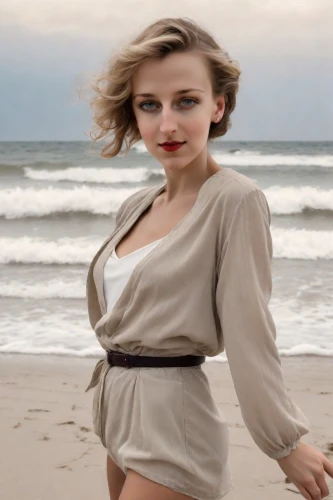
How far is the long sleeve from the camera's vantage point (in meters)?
1.53

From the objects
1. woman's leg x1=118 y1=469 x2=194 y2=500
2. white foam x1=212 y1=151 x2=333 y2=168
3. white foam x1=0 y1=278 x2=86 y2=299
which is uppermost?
woman's leg x1=118 y1=469 x2=194 y2=500

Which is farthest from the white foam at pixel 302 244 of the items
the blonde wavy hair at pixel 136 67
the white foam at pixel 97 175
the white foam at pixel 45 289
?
the blonde wavy hair at pixel 136 67

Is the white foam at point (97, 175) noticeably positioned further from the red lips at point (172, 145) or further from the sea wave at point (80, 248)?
the red lips at point (172, 145)

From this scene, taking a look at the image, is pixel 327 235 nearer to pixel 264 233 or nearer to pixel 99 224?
pixel 99 224

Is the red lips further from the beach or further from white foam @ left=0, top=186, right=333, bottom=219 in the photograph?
white foam @ left=0, top=186, right=333, bottom=219

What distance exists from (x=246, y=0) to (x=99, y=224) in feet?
32.9

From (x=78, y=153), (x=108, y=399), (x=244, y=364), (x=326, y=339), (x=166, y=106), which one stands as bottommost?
(x=78, y=153)

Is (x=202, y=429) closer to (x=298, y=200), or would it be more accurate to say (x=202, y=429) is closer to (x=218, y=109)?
(x=218, y=109)

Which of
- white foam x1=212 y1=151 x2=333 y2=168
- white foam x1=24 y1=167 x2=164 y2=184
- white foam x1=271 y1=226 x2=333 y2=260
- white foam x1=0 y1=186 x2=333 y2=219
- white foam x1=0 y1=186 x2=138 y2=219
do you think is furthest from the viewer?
white foam x1=212 y1=151 x2=333 y2=168

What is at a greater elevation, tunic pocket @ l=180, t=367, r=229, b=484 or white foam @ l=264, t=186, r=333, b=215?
tunic pocket @ l=180, t=367, r=229, b=484

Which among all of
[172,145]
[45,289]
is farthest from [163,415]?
[45,289]

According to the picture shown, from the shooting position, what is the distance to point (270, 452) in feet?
5.07

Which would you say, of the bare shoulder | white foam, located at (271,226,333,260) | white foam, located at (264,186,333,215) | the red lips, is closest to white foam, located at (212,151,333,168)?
white foam, located at (264,186,333,215)

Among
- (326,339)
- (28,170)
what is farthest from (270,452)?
(28,170)
